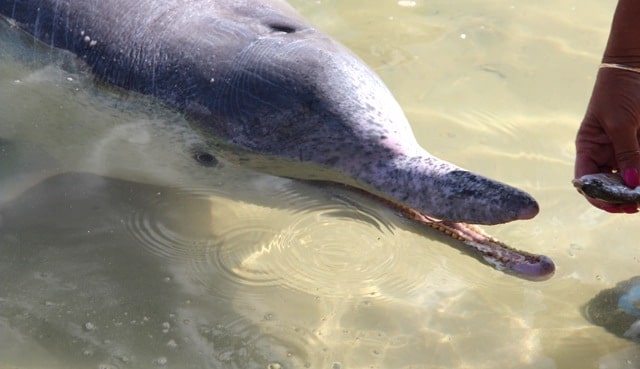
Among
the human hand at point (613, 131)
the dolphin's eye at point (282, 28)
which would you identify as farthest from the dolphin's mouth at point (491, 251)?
the dolphin's eye at point (282, 28)

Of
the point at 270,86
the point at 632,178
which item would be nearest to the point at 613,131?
the point at 632,178

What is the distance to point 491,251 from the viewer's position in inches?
157

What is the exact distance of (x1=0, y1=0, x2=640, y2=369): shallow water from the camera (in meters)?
4.18

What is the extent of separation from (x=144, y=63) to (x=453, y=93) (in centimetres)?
238

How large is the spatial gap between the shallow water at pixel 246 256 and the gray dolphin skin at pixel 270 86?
0.17 meters

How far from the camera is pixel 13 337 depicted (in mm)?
4109

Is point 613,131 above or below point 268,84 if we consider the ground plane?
above

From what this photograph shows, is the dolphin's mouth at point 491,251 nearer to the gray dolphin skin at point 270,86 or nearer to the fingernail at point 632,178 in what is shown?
the gray dolphin skin at point 270,86

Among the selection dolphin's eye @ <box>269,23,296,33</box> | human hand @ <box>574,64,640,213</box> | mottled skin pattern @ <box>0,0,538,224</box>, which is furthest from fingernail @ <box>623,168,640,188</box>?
dolphin's eye @ <box>269,23,296,33</box>

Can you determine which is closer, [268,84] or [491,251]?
[491,251]

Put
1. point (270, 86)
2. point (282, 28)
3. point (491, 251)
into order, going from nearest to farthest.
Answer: point (491, 251)
point (270, 86)
point (282, 28)

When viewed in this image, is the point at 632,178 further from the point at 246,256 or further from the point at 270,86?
the point at 246,256

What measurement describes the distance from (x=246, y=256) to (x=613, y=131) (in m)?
2.06

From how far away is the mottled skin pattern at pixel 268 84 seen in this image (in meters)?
4.00
